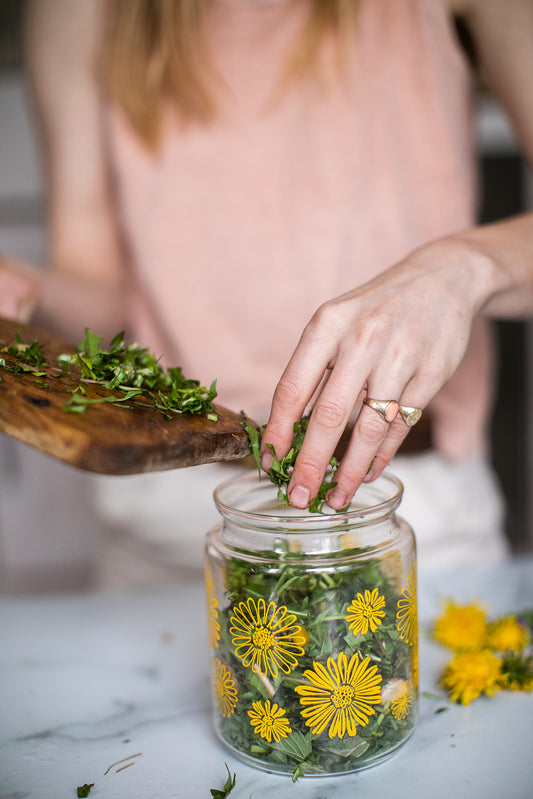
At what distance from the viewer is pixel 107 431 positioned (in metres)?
0.54

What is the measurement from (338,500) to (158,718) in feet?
0.99

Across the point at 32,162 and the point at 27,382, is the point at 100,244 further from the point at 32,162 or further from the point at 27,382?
the point at 32,162

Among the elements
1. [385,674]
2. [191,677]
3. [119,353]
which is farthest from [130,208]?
[385,674]

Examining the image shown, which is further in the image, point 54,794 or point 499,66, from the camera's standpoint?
point 499,66

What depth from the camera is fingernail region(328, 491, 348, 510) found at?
61 centimetres

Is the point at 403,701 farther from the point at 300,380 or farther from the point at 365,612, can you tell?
the point at 300,380

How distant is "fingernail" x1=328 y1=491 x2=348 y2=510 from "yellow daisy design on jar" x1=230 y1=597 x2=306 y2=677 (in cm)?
9

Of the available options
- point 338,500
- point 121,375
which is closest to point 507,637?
point 338,500

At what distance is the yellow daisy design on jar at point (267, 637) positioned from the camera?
1.89 feet

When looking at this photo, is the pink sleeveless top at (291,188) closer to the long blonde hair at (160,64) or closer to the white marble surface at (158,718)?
the long blonde hair at (160,64)

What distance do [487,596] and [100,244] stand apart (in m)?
→ 0.88

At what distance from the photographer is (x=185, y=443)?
1.88ft

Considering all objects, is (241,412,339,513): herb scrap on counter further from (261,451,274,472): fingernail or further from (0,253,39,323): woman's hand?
(0,253,39,323): woman's hand

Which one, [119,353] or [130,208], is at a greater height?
[130,208]
